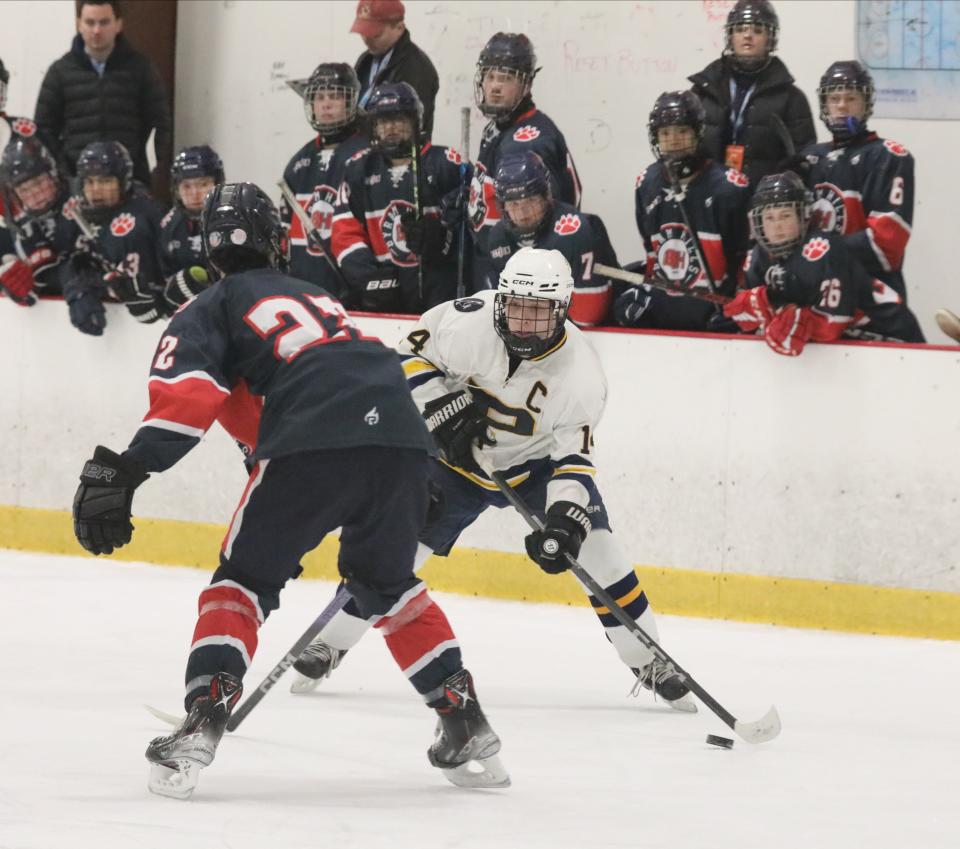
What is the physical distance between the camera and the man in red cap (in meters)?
6.52

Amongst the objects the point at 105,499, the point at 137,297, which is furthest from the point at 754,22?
the point at 105,499

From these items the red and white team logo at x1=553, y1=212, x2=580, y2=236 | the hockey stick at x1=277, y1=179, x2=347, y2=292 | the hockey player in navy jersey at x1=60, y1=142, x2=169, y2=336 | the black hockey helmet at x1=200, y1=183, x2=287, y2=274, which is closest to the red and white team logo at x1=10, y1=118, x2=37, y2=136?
the hockey player in navy jersey at x1=60, y1=142, x2=169, y2=336

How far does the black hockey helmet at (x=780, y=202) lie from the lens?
17.2 ft

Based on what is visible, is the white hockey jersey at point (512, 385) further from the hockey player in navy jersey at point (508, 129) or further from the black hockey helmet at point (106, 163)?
the black hockey helmet at point (106, 163)

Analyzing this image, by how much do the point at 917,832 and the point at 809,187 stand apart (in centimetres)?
279

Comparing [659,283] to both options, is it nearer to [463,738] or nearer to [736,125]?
[736,125]

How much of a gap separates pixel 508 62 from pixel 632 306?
92 centimetres

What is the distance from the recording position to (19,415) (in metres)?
6.47

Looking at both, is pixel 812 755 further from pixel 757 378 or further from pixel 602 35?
pixel 602 35

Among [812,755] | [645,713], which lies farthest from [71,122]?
[812,755]

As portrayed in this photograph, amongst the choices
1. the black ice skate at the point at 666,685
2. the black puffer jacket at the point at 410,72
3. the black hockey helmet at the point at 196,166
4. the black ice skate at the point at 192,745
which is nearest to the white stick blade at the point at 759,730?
the black ice skate at the point at 666,685

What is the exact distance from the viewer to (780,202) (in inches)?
207

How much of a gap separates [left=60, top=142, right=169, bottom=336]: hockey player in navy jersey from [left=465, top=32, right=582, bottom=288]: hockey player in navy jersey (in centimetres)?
124

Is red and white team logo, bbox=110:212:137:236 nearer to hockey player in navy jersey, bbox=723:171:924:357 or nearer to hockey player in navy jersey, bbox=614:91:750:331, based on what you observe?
hockey player in navy jersey, bbox=614:91:750:331
